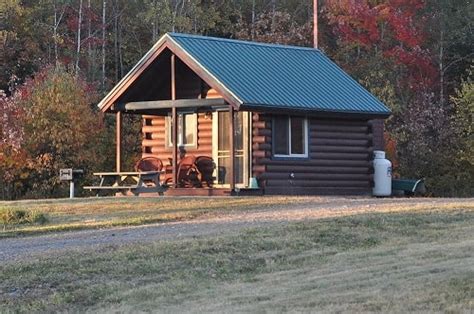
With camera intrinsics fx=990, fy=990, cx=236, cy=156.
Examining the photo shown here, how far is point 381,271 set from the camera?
1324 cm

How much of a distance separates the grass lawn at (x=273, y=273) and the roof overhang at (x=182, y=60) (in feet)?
30.3

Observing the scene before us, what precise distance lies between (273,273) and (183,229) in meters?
4.88

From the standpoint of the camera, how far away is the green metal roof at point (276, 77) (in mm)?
27781

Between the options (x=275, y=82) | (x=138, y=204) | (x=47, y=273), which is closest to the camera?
(x=47, y=273)

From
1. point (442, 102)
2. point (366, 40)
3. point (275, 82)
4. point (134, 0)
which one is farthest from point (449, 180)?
point (134, 0)

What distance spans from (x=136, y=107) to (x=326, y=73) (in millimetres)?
6246

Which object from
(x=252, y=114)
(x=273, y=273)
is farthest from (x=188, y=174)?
(x=273, y=273)

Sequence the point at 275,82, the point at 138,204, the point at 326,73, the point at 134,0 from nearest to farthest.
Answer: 1. the point at 138,204
2. the point at 275,82
3. the point at 326,73
4. the point at 134,0

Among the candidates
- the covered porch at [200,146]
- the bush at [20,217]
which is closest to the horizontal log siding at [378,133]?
the covered porch at [200,146]

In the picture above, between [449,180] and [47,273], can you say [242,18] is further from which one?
[47,273]

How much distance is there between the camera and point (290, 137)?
2927cm

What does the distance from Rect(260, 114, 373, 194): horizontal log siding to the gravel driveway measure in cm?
529

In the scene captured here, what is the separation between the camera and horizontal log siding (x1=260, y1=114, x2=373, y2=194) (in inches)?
1123

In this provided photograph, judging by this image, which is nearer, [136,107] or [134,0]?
[136,107]
